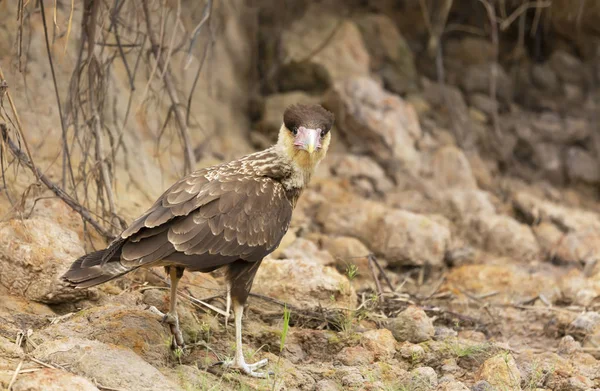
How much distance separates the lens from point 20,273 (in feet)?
16.3

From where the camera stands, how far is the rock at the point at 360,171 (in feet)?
29.1

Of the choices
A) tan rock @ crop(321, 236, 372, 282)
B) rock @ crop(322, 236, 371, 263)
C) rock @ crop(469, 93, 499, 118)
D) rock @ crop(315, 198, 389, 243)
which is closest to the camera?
tan rock @ crop(321, 236, 372, 282)

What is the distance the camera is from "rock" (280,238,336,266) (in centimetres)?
712

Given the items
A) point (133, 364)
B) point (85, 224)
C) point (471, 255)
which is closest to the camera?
point (133, 364)

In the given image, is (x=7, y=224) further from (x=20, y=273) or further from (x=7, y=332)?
(x=7, y=332)

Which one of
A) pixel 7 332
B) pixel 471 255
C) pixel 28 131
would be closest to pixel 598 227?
pixel 471 255

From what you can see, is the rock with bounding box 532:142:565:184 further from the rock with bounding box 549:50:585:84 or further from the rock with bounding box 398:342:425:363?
the rock with bounding box 398:342:425:363

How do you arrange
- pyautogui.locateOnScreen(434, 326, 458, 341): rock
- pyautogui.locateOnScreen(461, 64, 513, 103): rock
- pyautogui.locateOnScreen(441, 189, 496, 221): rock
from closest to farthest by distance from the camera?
1. pyautogui.locateOnScreen(434, 326, 458, 341): rock
2. pyautogui.locateOnScreen(441, 189, 496, 221): rock
3. pyautogui.locateOnScreen(461, 64, 513, 103): rock

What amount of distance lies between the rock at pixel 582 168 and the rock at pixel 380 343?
528 cm

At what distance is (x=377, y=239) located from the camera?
781 centimetres

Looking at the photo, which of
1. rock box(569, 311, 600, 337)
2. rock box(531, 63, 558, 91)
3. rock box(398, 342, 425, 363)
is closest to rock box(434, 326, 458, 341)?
rock box(398, 342, 425, 363)

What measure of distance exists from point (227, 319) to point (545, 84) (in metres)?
6.53

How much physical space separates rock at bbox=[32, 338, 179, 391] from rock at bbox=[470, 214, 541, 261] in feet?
16.1

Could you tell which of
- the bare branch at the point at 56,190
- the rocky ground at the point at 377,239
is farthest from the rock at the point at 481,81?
the bare branch at the point at 56,190
